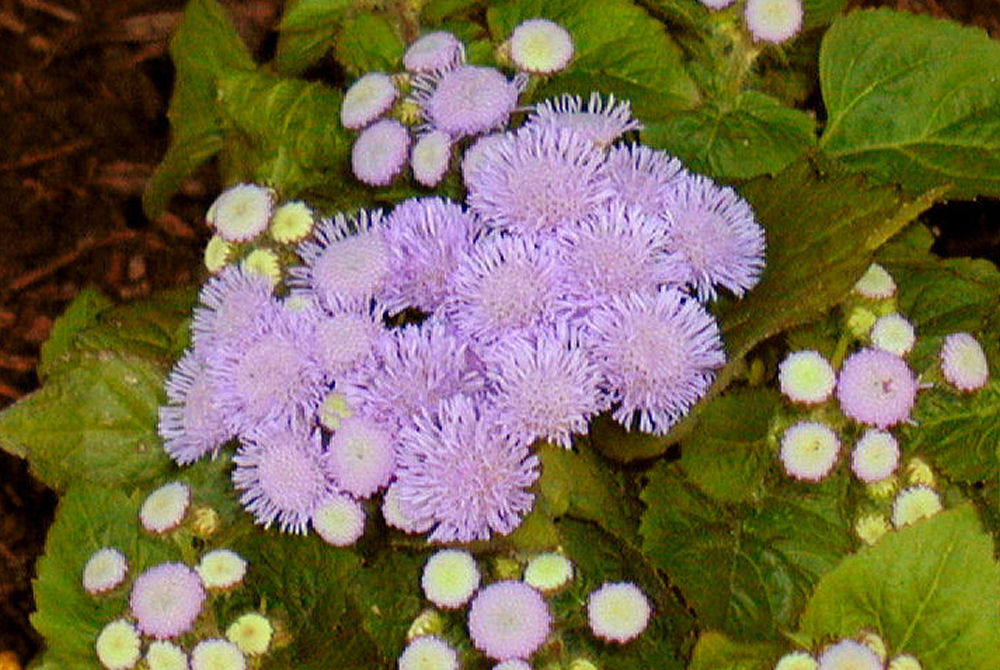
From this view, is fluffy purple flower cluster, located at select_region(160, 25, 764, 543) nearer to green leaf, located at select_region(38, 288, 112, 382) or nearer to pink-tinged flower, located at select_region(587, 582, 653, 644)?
pink-tinged flower, located at select_region(587, 582, 653, 644)

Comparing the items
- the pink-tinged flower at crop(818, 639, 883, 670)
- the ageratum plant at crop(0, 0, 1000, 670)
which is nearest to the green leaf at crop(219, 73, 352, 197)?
the ageratum plant at crop(0, 0, 1000, 670)

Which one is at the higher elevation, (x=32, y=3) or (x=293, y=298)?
(x=293, y=298)

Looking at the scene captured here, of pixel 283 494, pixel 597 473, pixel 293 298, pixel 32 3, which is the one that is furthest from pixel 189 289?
pixel 32 3

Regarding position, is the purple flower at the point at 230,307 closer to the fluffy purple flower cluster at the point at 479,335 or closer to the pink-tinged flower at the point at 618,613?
the fluffy purple flower cluster at the point at 479,335

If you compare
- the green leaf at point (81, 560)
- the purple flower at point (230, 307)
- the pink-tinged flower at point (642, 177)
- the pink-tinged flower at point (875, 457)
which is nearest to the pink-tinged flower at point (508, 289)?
the pink-tinged flower at point (642, 177)

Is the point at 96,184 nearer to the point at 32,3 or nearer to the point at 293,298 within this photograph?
the point at 32,3

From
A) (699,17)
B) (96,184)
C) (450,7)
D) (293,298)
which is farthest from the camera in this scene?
(96,184)

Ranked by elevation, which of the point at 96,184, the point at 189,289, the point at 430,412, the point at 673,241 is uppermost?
the point at 673,241
